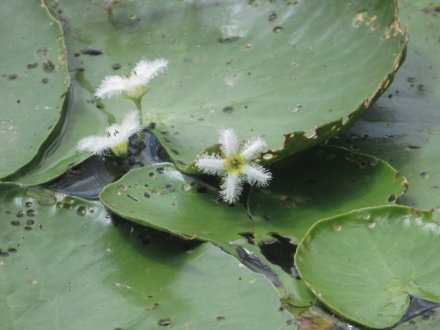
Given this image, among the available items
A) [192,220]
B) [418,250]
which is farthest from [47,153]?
[418,250]

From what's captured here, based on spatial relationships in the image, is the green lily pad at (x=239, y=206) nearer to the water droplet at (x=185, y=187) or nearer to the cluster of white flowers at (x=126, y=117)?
the water droplet at (x=185, y=187)

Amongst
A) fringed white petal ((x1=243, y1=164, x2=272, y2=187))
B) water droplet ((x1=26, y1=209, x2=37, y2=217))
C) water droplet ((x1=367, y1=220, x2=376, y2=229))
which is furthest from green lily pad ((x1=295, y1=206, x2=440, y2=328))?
water droplet ((x1=26, y1=209, x2=37, y2=217))

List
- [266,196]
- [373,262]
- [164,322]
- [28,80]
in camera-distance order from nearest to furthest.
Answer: [164,322] < [373,262] < [266,196] < [28,80]

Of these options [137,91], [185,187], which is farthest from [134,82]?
[185,187]

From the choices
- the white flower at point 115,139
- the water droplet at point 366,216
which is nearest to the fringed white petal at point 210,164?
the white flower at point 115,139

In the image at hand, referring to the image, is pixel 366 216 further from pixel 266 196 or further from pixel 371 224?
pixel 266 196

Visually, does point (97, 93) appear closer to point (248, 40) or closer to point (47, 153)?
point (47, 153)

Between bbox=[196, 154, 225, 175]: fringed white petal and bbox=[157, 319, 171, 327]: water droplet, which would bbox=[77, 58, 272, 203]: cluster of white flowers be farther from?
bbox=[157, 319, 171, 327]: water droplet
